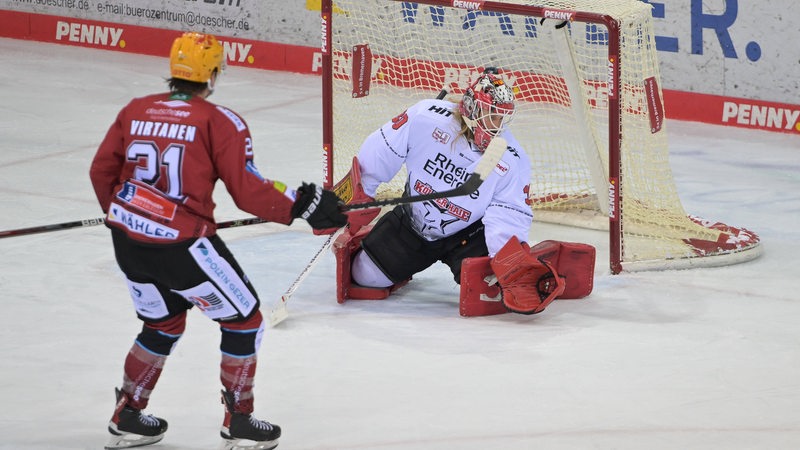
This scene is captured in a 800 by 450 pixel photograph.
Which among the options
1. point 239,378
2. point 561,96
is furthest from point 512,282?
point 561,96

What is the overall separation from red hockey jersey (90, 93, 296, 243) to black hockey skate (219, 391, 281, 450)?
0.51 meters

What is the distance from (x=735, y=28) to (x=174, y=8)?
435cm

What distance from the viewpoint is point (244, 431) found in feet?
11.6

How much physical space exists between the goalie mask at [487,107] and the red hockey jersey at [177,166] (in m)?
1.43

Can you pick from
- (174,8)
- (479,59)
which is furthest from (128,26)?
(479,59)

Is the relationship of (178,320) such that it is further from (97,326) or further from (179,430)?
(97,326)

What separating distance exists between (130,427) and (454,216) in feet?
5.76

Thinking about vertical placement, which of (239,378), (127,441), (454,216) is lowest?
(127,441)

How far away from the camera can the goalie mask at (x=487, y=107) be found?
4.70 m

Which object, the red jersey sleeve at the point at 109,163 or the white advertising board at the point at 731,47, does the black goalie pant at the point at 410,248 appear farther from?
the white advertising board at the point at 731,47

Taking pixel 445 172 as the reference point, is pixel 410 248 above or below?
below

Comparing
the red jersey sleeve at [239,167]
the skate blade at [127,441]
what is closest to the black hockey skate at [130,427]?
the skate blade at [127,441]

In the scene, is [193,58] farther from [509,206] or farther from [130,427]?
[509,206]

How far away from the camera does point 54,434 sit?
3.72 m
